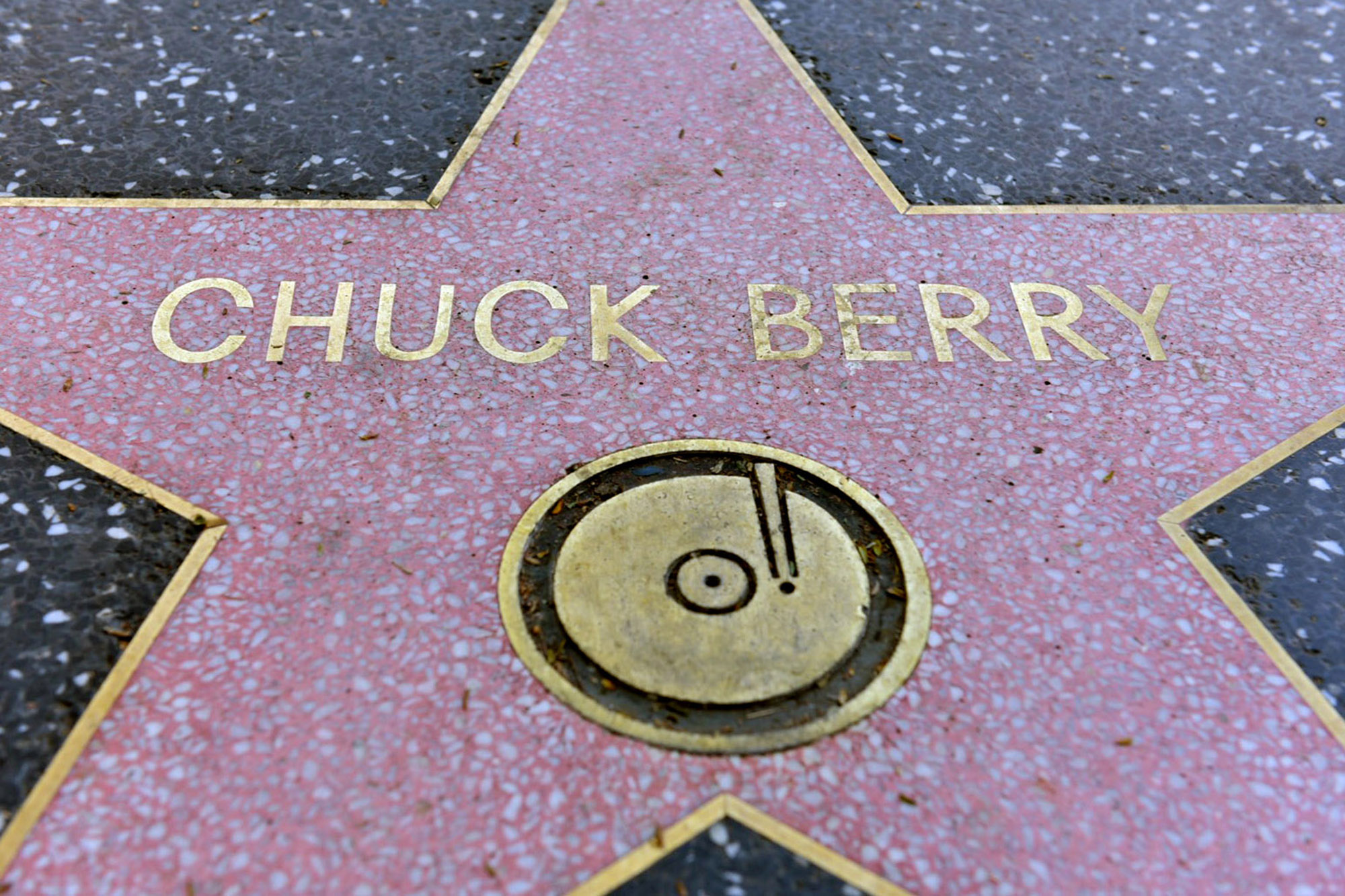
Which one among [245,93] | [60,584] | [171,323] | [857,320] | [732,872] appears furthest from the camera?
[245,93]

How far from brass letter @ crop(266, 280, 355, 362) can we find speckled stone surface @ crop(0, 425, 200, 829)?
1.76ft

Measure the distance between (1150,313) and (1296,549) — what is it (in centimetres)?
80

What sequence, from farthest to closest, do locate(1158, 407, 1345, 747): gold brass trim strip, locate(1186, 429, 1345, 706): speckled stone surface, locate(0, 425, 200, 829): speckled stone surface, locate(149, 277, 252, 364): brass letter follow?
locate(149, 277, 252, 364): brass letter
locate(1186, 429, 1345, 706): speckled stone surface
locate(1158, 407, 1345, 747): gold brass trim strip
locate(0, 425, 200, 829): speckled stone surface

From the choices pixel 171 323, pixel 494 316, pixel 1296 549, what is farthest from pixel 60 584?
pixel 1296 549

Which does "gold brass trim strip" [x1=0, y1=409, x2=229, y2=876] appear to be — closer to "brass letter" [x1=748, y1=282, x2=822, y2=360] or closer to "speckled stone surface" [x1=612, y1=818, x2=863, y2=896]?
"speckled stone surface" [x1=612, y1=818, x2=863, y2=896]

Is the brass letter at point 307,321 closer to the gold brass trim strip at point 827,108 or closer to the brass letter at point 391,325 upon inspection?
the brass letter at point 391,325

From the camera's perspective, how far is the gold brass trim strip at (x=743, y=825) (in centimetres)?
205

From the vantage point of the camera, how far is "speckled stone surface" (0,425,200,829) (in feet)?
7.28

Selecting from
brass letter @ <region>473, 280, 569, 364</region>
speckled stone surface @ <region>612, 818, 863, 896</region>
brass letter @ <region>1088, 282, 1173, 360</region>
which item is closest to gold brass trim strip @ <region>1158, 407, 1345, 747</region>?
brass letter @ <region>1088, 282, 1173, 360</region>

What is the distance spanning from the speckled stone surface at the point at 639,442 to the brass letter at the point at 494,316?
0.03 metres

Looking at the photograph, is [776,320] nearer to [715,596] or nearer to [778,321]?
[778,321]

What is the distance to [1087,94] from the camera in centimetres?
385

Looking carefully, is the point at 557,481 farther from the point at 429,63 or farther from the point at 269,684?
the point at 429,63

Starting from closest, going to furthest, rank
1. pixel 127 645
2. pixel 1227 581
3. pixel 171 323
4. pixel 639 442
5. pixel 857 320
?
pixel 127 645 < pixel 1227 581 < pixel 639 442 < pixel 171 323 < pixel 857 320
